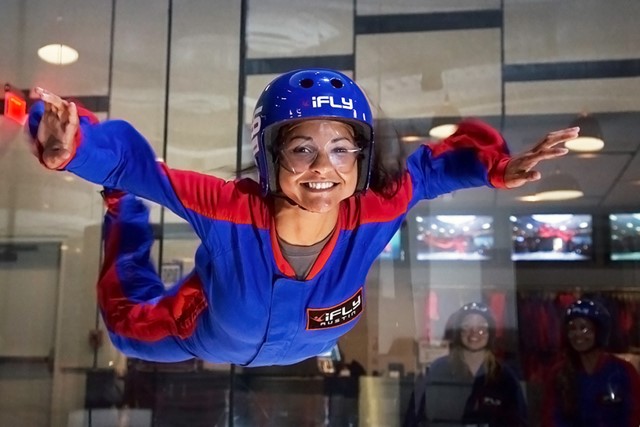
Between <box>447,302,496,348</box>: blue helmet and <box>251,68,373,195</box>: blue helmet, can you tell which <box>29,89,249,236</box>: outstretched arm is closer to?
<box>251,68,373,195</box>: blue helmet

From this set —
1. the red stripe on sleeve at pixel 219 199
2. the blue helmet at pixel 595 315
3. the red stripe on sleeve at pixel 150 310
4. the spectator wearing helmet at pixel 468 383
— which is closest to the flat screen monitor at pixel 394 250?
the spectator wearing helmet at pixel 468 383

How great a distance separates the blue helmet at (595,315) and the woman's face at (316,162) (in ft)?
5.48

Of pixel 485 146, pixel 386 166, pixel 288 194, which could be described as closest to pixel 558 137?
pixel 485 146

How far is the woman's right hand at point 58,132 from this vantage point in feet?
3.23

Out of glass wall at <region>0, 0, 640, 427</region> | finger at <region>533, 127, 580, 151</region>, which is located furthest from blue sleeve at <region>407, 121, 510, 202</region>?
glass wall at <region>0, 0, 640, 427</region>

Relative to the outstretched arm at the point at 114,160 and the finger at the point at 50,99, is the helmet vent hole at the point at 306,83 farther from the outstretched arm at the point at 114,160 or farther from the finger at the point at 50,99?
the finger at the point at 50,99

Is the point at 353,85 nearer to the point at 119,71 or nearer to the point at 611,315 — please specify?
the point at 119,71

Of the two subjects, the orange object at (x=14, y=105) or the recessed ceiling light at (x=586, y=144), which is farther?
the recessed ceiling light at (x=586, y=144)

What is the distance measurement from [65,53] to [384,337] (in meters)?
1.54

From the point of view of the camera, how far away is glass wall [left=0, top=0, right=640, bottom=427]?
2.43 m

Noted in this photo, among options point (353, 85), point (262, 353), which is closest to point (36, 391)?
point (262, 353)

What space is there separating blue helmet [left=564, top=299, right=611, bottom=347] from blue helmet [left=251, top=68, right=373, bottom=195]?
1623 mm

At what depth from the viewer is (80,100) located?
248 centimetres

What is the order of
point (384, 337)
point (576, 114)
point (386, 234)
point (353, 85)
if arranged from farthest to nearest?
1. point (384, 337)
2. point (576, 114)
3. point (386, 234)
4. point (353, 85)
